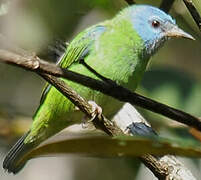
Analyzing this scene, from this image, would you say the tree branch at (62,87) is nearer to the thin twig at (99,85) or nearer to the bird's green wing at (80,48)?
the thin twig at (99,85)

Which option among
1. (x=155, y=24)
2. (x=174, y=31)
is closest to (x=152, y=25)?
(x=155, y=24)

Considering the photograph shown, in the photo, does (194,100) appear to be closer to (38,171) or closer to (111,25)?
(111,25)

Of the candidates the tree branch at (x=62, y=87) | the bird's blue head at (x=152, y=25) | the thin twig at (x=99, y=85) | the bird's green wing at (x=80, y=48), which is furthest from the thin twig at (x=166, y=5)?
the thin twig at (x=99, y=85)

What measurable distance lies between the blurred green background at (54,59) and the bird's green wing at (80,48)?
150 millimetres

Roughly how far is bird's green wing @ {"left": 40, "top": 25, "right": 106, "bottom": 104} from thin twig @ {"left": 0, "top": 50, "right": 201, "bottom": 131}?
230 cm

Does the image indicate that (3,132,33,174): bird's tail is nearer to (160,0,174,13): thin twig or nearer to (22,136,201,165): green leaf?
(160,0,174,13): thin twig

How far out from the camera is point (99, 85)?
64.9 inches

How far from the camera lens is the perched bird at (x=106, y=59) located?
378cm

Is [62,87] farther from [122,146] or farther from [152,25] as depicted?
[152,25]

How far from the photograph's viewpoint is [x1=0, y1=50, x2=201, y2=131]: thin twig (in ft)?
4.95

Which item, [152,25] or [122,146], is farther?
[152,25]

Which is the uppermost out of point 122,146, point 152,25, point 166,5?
point 122,146

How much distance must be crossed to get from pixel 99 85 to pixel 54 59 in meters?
2.88

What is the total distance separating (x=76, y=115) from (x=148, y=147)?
2.34 metres
